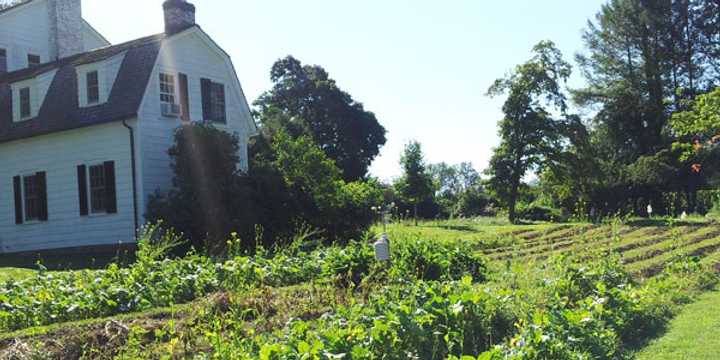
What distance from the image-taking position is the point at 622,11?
118 ft

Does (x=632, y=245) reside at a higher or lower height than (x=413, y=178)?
lower

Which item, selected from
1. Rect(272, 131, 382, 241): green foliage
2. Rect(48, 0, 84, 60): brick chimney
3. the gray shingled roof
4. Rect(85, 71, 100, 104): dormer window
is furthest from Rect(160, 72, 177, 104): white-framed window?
Rect(48, 0, 84, 60): brick chimney

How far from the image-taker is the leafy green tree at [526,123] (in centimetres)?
2375

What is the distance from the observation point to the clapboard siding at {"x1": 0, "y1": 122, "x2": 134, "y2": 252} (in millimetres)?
16219

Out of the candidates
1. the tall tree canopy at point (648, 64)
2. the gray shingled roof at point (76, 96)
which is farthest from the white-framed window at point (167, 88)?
the tall tree canopy at point (648, 64)

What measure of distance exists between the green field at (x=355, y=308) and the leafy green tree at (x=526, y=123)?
14433 mm

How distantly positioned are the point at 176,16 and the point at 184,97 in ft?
6.97

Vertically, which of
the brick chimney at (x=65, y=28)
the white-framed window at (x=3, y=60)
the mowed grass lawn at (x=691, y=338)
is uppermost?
the brick chimney at (x=65, y=28)

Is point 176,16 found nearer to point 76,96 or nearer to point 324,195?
point 76,96

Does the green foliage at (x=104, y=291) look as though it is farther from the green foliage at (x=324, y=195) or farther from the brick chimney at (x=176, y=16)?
the brick chimney at (x=176, y=16)

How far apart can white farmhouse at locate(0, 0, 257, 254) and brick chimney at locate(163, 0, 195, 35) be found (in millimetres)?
25

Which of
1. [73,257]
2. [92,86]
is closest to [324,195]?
[73,257]

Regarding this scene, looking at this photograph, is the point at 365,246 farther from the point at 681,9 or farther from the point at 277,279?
the point at 681,9

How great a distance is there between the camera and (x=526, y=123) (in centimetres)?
2367
